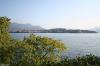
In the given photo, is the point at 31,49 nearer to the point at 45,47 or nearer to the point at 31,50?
the point at 31,50

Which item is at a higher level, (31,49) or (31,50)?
(31,49)

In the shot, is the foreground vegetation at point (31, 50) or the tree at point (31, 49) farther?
Answer: the tree at point (31, 49)

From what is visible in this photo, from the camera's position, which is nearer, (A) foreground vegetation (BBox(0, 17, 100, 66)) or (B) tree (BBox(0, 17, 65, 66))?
(A) foreground vegetation (BBox(0, 17, 100, 66))

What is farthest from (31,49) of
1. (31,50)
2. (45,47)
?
(45,47)

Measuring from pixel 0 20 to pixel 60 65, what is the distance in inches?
909

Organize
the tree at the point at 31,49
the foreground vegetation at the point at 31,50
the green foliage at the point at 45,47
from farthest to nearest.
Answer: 1. the green foliage at the point at 45,47
2. the tree at the point at 31,49
3. the foreground vegetation at the point at 31,50

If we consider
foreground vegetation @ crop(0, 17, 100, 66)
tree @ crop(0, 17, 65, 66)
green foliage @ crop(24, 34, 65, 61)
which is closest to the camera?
foreground vegetation @ crop(0, 17, 100, 66)

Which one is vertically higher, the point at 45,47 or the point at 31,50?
the point at 45,47

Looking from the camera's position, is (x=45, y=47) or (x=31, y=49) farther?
(x=45, y=47)

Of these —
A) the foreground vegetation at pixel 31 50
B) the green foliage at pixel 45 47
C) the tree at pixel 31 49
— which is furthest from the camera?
the green foliage at pixel 45 47

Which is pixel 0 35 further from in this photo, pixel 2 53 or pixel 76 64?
pixel 76 64

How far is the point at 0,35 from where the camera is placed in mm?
34125

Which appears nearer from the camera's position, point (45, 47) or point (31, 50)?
point (31, 50)

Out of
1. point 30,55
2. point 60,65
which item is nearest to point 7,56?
point 30,55
